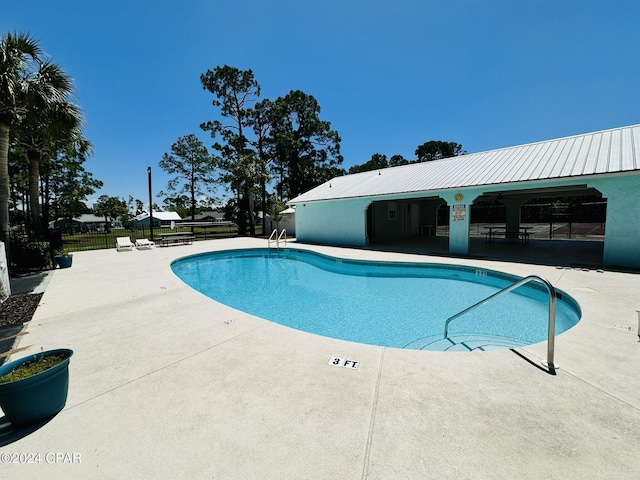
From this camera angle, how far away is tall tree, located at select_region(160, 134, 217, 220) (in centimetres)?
3747

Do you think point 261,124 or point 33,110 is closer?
point 33,110

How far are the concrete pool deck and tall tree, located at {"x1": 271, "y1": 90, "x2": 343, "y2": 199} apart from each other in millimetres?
27799

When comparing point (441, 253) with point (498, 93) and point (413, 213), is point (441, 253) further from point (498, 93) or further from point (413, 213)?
point (498, 93)

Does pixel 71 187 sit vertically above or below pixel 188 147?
below

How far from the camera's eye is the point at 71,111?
10.3 m

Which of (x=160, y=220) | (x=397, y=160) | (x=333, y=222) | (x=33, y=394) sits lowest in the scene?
(x=33, y=394)

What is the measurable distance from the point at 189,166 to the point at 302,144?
17.3 meters

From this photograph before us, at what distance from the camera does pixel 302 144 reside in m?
32.4

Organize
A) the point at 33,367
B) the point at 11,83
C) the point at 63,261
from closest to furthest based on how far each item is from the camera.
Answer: the point at 33,367 < the point at 11,83 < the point at 63,261

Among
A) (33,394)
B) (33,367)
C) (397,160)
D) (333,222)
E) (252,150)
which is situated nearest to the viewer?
(33,394)

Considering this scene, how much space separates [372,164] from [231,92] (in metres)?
38.4

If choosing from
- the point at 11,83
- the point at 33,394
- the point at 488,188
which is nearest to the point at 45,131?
the point at 11,83

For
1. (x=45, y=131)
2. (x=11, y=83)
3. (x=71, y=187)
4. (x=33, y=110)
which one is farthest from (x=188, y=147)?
(x=11, y=83)

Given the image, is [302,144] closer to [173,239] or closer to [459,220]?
[173,239]
